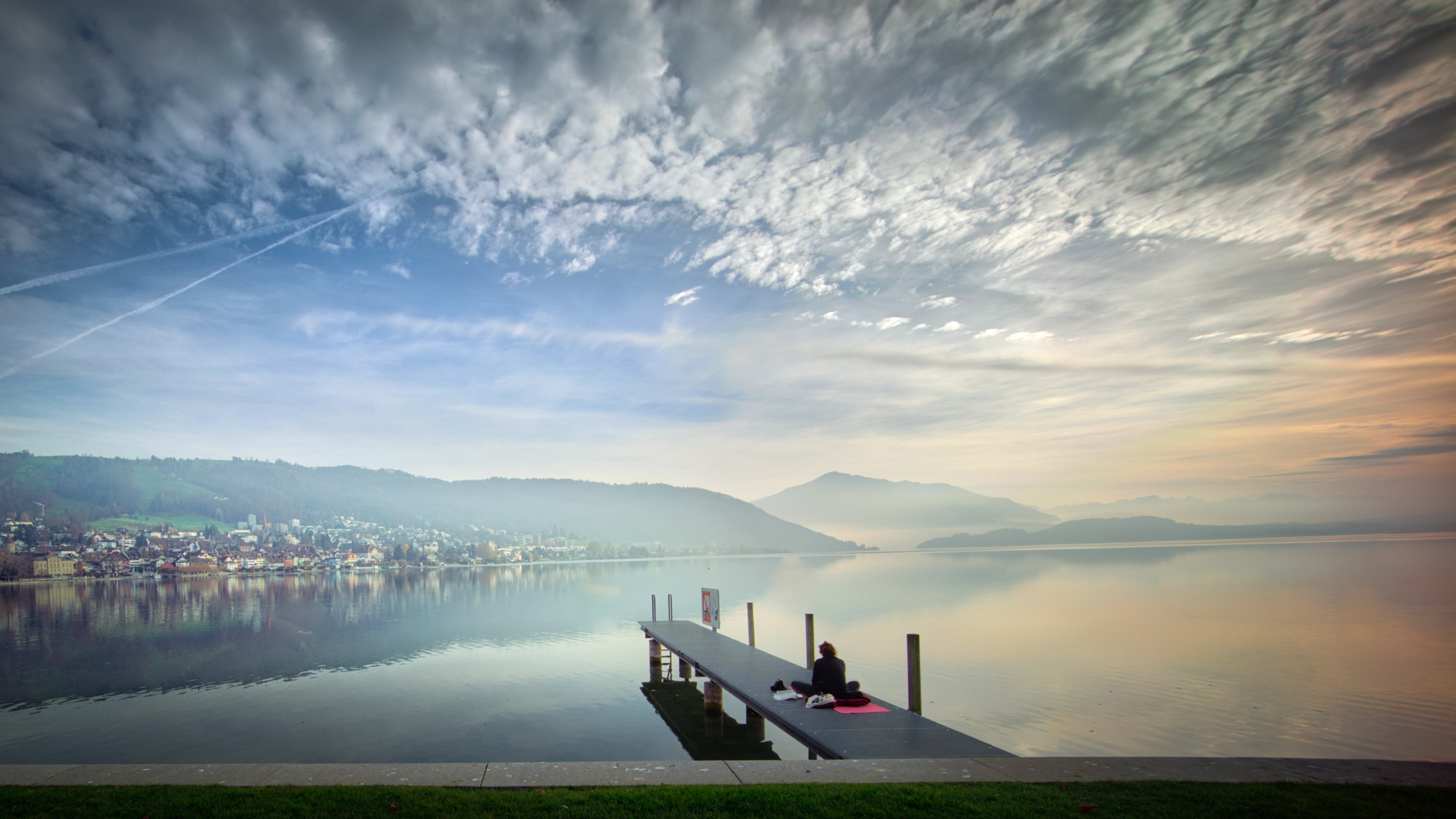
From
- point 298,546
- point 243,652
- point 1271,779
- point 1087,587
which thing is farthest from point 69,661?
point 298,546

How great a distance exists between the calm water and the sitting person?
509 cm

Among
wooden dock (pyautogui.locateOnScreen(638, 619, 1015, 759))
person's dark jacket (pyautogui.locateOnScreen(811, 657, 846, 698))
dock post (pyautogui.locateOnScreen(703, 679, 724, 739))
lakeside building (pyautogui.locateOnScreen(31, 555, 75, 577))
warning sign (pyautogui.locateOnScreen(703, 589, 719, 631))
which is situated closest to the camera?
wooden dock (pyautogui.locateOnScreen(638, 619, 1015, 759))

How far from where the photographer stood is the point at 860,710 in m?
14.6

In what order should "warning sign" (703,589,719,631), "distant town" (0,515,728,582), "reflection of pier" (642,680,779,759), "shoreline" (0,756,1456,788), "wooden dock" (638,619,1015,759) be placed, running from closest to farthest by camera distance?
"shoreline" (0,756,1456,788), "wooden dock" (638,619,1015,759), "reflection of pier" (642,680,779,759), "warning sign" (703,589,719,631), "distant town" (0,515,728,582)

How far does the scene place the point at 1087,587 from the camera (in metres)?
74.2

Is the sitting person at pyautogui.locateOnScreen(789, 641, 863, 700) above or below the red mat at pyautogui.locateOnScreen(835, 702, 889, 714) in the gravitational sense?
above

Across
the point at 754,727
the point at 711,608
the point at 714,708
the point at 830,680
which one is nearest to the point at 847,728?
the point at 830,680

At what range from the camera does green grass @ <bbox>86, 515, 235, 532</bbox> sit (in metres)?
172

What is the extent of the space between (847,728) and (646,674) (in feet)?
66.0

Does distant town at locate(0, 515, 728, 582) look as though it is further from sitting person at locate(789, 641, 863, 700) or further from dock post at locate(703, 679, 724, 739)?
sitting person at locate(789, 641, 863, 700)

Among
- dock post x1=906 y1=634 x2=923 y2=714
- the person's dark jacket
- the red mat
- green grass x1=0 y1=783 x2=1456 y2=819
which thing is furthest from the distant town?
dock post x1=906 y1=634 x2=923 y2=714

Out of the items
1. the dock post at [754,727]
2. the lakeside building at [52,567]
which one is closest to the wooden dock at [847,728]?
the dock post at [754,727]

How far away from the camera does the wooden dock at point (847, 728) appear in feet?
37.9

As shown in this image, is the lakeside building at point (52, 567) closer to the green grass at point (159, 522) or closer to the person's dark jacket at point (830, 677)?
the green grass at point (159, 522)
